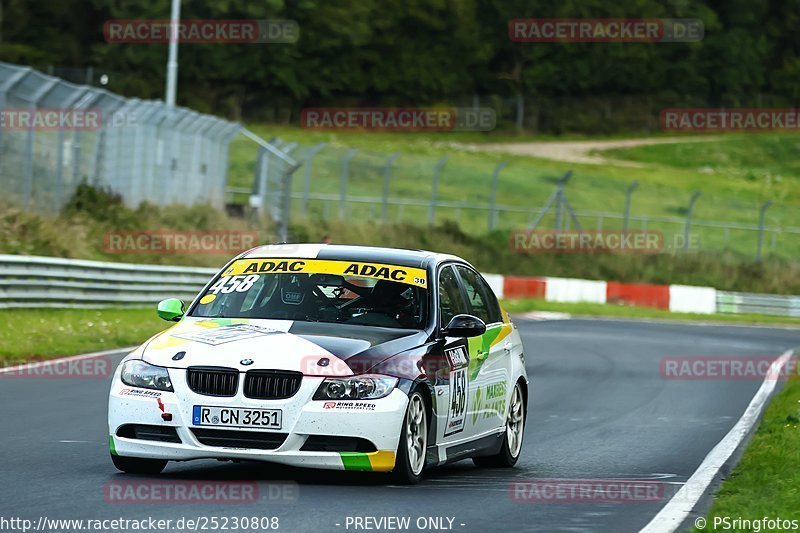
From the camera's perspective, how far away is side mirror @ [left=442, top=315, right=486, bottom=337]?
33.2 feet

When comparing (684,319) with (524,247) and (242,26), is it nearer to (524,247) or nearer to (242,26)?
(524,247)

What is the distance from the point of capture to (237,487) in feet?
29.8

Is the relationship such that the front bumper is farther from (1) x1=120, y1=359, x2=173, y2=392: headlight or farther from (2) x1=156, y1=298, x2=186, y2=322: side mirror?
(2) x1=156, y1=298, x2=186, y2=322: side mirror

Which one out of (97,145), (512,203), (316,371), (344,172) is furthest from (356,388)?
(512,203)

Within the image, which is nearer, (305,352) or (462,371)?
(305,352)

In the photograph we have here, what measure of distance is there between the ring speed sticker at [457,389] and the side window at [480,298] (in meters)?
0.85

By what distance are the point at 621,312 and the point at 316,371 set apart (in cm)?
3373

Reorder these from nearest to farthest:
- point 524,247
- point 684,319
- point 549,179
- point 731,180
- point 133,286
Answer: point 133,286, point 684,319, point 524,247, point 549,179, point 731,180

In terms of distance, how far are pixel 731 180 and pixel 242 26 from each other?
24835 mm

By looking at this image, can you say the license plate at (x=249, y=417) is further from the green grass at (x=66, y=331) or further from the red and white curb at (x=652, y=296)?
the red and white curb at (x=652, y=296)

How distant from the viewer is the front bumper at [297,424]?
9.05m

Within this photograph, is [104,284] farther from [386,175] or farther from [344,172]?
[386,175]

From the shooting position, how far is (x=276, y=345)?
9.27 m

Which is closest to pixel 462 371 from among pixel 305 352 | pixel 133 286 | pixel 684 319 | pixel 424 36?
pixel 305 352
